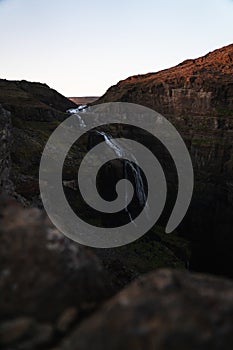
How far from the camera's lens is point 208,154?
157ft

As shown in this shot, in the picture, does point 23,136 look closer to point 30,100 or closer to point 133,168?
point 133,168

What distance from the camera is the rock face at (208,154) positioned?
45219 mm

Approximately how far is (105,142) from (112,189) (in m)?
10.2

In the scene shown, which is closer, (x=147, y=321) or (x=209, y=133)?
(x=147, y=321)

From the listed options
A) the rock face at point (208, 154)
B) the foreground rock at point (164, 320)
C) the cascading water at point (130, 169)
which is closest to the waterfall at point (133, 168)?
the cascading water at point (130, 169)

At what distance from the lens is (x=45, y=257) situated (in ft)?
17.9

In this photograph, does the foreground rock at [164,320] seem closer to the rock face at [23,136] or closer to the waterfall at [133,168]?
the rock face at [23,136]

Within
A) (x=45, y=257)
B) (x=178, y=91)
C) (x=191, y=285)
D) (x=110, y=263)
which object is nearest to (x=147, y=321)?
(x=191, y=285)

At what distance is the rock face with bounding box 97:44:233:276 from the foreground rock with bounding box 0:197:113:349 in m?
38.5

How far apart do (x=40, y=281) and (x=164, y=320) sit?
6.08 feet

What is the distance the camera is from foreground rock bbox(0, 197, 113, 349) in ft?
16.3

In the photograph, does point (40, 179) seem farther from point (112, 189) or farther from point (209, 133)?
point (209, 133)

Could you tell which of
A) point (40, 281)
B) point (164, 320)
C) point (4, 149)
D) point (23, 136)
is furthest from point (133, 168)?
point (164, 320)

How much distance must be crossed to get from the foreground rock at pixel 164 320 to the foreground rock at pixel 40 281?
458 millimetres
